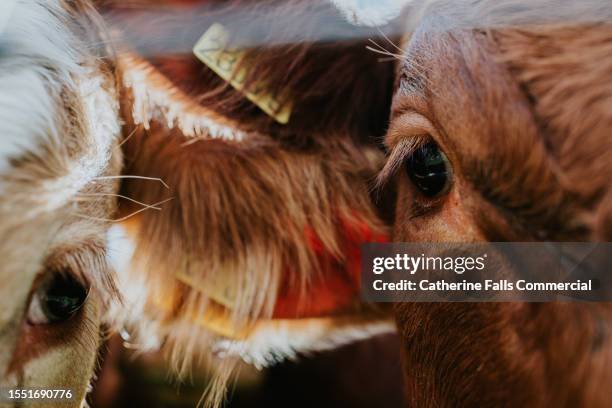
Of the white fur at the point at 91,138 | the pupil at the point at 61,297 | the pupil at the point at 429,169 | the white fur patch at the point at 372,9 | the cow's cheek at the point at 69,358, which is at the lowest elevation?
the cow's cheek at the point at 69,358

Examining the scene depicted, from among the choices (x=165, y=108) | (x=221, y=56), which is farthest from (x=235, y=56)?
(x=165, y=108)

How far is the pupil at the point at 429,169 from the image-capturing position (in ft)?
2.24

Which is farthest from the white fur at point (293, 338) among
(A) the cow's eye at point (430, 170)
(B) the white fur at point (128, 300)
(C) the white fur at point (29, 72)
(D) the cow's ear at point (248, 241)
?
(C) the white fur at point (29, 72)

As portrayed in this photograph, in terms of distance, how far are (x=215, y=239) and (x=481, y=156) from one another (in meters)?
0.49

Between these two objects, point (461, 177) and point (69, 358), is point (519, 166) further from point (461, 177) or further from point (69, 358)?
point (69, 358)

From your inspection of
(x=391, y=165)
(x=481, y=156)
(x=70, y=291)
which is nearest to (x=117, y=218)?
(x=70, y=291)

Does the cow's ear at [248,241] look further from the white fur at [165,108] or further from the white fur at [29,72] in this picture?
the white fur at [29,72]

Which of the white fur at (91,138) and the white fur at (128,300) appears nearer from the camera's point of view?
the white fur at (91,138)

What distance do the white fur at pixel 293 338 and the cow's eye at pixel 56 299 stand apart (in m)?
0.29

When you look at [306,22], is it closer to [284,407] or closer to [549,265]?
[549,265]

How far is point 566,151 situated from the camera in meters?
0.54

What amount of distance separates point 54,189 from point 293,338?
0.50 m

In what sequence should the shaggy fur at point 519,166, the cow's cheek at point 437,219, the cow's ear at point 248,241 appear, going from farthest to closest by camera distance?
the cow's ear at point 248,241 < the cow's cheek at point 437,219 < the shaggy fur at point 519,166

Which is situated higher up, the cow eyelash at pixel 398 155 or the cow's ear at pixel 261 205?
the cow eyelash at pixel 398 155
